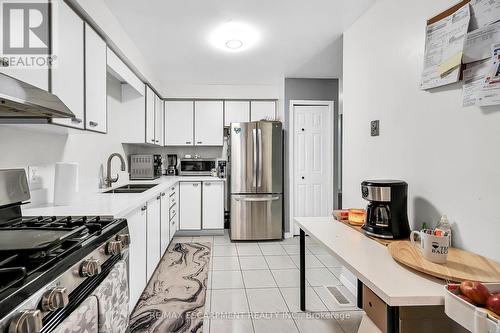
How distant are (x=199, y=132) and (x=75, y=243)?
11.9 ft

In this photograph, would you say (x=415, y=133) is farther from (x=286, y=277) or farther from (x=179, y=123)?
(x=179, y=123)

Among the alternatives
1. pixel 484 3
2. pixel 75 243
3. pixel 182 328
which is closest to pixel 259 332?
pixel 182 328

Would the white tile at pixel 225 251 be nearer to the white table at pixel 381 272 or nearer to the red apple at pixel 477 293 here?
the white table at pixel 381 272

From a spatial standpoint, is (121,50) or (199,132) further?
(199,132)

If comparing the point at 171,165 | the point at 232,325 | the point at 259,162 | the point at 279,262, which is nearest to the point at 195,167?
the point at 171,165

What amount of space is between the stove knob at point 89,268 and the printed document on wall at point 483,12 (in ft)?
6.63

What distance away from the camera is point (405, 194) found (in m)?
1.65

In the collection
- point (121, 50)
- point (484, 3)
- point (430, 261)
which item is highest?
point (121, 50)

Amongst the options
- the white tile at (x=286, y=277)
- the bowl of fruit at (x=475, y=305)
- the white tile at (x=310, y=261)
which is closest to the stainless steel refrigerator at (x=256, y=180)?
the white tile at (x=310, y=261)

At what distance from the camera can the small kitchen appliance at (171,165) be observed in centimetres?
480

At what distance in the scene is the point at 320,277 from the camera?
288 centimetres

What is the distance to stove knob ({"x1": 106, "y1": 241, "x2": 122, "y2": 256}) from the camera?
1292mm

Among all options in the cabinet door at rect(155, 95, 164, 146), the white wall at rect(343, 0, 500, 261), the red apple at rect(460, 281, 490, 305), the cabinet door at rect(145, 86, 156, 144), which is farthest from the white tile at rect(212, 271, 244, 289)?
the cabinet door at rect(155, 95, 164, 146)

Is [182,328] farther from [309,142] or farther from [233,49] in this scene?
[309,142]
